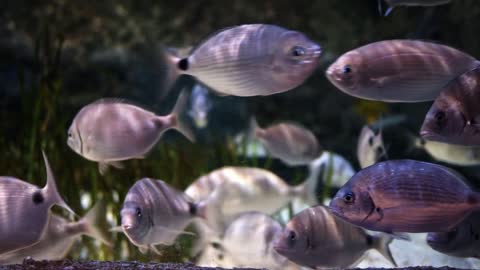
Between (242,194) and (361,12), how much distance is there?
6.64 meters

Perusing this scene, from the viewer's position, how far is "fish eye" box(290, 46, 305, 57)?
2.09 m

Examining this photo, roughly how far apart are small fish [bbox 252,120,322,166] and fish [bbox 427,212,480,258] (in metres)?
1.75

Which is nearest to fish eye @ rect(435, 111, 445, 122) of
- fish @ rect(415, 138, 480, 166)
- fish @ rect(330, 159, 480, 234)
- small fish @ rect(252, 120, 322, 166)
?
fish @ rect(330, 159, 480, 234)

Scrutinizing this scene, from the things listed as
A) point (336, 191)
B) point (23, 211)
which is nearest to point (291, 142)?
point (336, 191)

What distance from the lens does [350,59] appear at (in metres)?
2.14

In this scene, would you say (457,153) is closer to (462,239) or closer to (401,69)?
(462,239)

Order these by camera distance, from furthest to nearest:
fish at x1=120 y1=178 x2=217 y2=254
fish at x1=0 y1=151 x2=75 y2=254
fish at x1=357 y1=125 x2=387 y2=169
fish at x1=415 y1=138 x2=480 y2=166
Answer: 1. fish at x1=415 y1=138 x2=480 y2=166
2. fish at x1=357 y1=125 x2=387 y2=169
3. fish at x1=120 y1=178 x2=217 y2=254
4. fish at x1=0 y1=151 x2=75 y2=254

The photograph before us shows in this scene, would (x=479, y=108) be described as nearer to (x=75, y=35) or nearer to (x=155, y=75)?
(x=155, y=75)

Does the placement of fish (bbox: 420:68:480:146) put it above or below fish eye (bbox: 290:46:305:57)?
below

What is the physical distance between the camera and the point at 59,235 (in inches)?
94.7

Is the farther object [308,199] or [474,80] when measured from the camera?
[308,199]

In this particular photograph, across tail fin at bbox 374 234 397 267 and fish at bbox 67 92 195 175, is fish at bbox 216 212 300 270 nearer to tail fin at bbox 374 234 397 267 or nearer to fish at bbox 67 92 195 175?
tail fin at bbox 374 234 397 267

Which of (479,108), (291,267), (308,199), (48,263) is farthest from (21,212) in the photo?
(308,199)

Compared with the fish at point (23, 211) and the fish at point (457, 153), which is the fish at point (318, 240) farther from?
the fish at point (457, 153)
